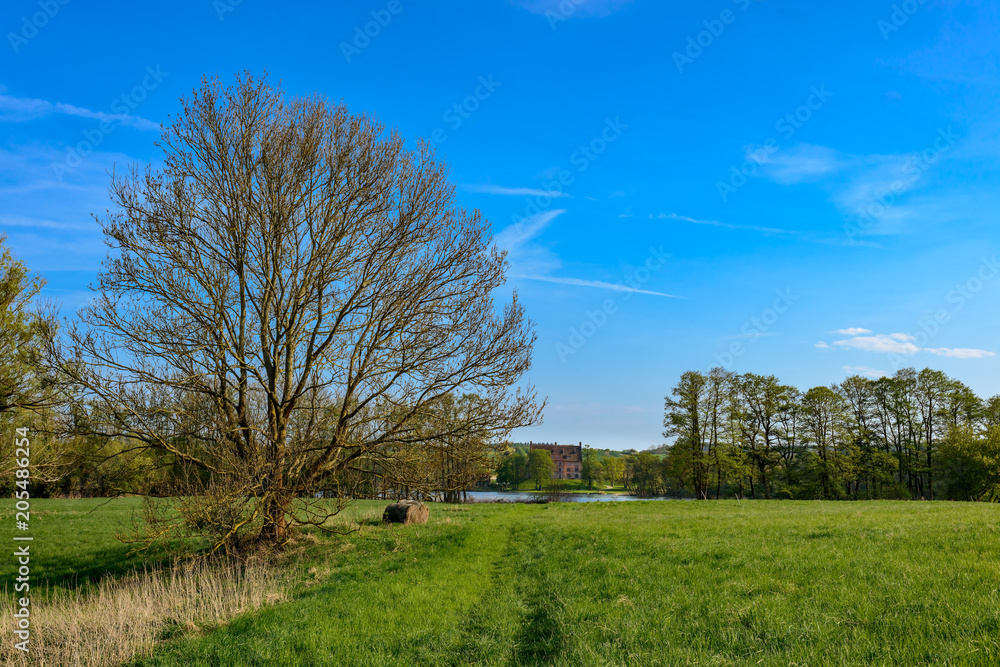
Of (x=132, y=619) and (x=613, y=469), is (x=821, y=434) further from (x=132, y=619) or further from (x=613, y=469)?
(x=613, y=469)

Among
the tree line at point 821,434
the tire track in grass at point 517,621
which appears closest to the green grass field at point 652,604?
the tire track in grass at point 517,621

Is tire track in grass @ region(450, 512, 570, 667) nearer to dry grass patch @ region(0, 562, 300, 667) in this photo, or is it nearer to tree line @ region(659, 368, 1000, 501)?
dry grass patch @ region(0, 562, 300, 667)

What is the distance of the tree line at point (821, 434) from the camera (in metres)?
43.0

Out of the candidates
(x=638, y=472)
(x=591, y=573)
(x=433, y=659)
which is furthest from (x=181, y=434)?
(x=638, y=472)

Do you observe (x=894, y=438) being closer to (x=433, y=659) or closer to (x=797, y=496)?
(x=797, y=496)

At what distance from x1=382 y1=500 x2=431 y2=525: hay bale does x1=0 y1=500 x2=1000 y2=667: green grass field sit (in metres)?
5.08

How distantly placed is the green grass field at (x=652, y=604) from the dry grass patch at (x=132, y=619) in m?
0.52

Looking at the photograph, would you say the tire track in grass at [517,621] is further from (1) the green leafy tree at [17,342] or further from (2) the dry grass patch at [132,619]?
(1) the green leafy tree at [17,342]

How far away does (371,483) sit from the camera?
1447cm

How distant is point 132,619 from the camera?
802 cm

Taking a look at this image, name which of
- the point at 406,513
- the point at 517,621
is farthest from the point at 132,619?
the point at 406,513

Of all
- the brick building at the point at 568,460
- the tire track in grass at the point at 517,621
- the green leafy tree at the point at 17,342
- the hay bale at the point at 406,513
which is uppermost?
the green leafy tree at the point at 17,342

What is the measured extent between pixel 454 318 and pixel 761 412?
138 feet

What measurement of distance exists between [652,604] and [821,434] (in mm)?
46263
